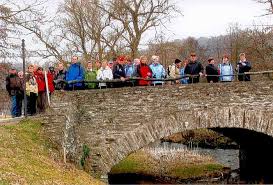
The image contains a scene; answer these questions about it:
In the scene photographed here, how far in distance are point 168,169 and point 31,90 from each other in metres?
8.11

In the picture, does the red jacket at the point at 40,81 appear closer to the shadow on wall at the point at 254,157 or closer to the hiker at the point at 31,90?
the hiker at the point at 31,90

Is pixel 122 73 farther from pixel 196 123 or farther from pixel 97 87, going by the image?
pixel 196 123

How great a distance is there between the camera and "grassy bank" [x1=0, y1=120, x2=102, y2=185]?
10883mm

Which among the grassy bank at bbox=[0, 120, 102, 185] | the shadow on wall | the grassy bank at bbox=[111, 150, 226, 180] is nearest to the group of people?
the grassy bank at bbox=[0, 120, 102, 185]

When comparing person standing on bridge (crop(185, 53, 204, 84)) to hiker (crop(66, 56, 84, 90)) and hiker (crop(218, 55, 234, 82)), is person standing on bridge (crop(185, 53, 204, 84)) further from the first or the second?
hiker (crop(66, 56, 84, 90))

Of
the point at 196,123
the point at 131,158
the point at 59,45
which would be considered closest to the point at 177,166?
the point at 131,158

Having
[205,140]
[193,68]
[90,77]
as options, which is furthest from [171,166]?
[205,140]

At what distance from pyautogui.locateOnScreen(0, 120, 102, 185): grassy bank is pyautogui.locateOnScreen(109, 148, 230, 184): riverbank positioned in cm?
632

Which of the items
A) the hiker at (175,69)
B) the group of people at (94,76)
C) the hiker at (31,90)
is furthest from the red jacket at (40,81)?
the hiker at (175,69)

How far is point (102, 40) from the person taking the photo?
30.0 meters

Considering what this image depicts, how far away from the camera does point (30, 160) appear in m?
12.6

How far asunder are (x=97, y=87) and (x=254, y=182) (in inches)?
304

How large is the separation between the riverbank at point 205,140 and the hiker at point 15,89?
14.6 meters

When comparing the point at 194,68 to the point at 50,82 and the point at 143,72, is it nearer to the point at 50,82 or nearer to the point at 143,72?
the point at 143,72
